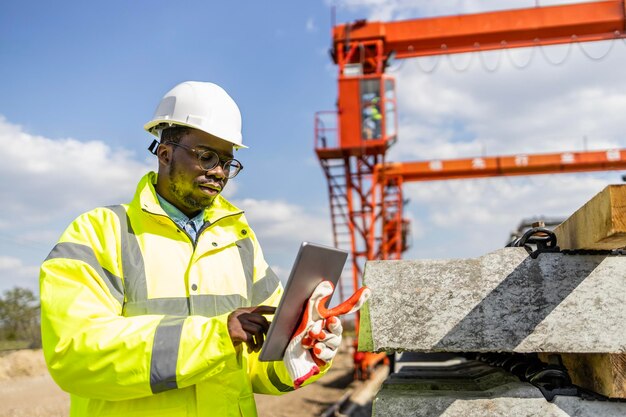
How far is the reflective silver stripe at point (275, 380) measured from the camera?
228 centimetres

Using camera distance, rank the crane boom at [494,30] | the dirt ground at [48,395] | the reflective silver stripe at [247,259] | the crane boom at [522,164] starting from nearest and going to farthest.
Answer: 1. the reflective silver stripe at [247,259]
2. the dirt ground at [48,395]
3. the crane boom at [494,30]
4. the crane boom at [522,164]

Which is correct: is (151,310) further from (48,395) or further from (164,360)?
(48,395)

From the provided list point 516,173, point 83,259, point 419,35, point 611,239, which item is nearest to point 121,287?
point 83,259

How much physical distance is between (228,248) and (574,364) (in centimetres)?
150

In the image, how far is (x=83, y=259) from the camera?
1920 mm

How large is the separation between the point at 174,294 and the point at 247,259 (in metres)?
0.41

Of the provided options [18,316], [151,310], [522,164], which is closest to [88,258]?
[151,310]

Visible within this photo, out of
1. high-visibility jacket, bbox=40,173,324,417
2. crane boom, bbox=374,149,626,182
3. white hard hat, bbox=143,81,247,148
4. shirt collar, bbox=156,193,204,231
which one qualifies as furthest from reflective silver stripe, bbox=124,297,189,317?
crane boom, bbox=374,149,626,182

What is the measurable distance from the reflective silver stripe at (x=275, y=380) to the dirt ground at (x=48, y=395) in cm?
946

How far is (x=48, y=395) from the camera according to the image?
12961 mm

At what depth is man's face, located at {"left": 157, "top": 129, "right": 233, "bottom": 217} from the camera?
7.51 ft

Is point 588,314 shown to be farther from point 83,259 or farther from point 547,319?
point 83,259

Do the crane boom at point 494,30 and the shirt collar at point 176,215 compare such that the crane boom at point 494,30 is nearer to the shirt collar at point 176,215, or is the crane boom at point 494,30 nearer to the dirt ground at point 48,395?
the dirt ground at point 48,395

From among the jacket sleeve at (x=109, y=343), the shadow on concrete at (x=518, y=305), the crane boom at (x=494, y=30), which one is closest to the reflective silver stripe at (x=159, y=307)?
the jacket sleeve at (x=109, y=343)
